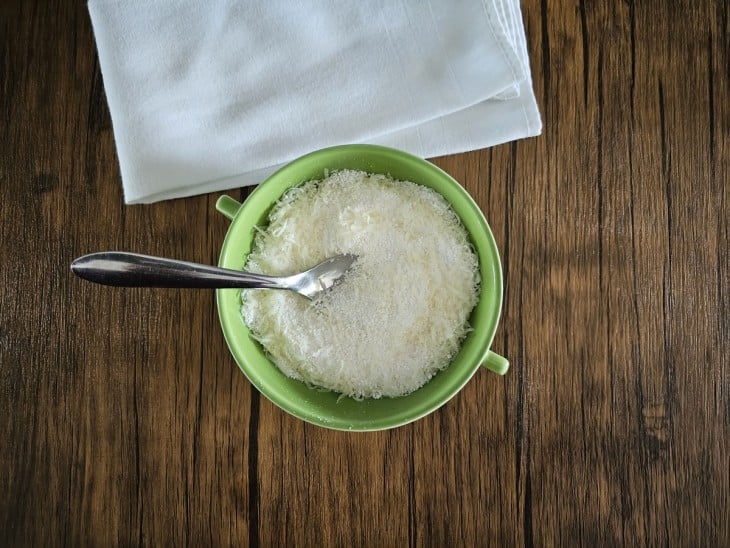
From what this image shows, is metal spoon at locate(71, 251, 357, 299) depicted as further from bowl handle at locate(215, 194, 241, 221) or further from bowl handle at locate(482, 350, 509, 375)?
bowl handle at locate(482, 350, 509, 375)

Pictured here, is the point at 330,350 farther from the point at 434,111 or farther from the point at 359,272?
the point at 434,111

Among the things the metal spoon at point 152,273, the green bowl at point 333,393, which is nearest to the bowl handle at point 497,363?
the green bowl at point 333,393

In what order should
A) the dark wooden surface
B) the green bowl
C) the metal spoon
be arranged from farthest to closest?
1. the dark wooden surface
2. the green bowl
3. the metal spoon

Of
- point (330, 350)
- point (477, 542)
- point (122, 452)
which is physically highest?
point (330, 350)

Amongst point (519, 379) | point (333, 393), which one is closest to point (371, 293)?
point (333, 393)

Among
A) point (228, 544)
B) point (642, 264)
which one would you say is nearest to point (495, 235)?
point (642, 264)

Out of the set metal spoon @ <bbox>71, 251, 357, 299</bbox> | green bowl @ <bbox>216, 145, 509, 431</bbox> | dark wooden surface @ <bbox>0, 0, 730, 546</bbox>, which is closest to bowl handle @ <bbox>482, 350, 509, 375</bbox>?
green bowl @ <bbox>216, 145, 509, 431</bbox>
